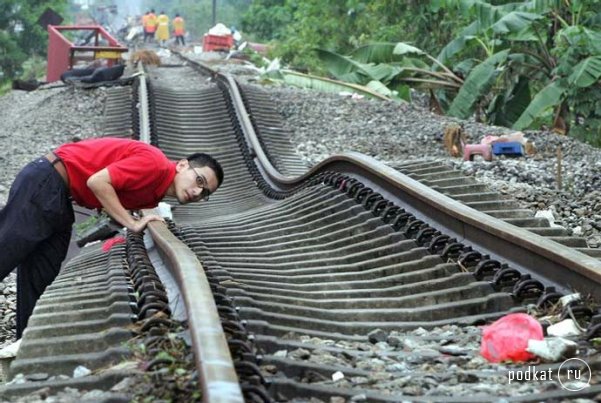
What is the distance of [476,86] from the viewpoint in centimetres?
1662

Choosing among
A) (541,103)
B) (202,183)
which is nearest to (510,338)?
(202,183)

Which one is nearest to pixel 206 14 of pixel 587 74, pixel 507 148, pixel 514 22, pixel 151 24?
pixel 151 24

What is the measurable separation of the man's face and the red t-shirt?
0.23 feet

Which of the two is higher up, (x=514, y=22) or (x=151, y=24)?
(x=514, y=22)

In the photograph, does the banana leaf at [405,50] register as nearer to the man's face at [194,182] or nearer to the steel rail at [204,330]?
the man's face at [194,182]

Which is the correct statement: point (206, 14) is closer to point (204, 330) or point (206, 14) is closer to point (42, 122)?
point (42, 122)

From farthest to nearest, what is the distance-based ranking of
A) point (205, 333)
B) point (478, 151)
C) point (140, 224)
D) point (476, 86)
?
point (476, 86) < point (478, 151) < point (140, 224) < point (205, 333)

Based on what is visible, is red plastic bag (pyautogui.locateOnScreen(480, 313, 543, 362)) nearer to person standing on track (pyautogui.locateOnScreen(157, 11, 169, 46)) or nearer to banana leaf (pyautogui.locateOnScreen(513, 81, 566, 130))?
banana leaf (pyautogui.locateOnScreen(513, 81, 566, 130))

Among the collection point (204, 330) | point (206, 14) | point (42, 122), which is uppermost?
point (204, 330)

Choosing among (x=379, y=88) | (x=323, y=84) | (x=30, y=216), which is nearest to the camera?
(x=30, y=216)

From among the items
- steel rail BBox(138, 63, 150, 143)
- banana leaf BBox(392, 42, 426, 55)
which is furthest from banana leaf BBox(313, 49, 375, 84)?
steel rail BBox(138, 63, 150, 143)

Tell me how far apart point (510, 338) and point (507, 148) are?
24.1 ft

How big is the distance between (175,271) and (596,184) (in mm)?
5374

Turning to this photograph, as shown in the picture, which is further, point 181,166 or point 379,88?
point 379,88
